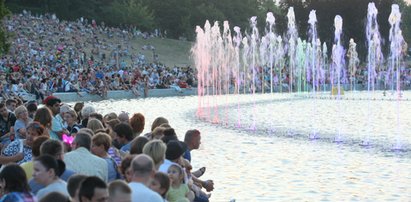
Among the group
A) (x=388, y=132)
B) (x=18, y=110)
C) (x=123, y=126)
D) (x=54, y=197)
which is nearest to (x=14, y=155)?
(x=123, y=126)

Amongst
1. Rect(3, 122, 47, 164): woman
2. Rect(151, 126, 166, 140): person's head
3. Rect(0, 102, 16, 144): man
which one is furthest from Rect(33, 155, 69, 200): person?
Rect(0, 102, 16, 144): man

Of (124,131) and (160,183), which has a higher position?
(124,131)

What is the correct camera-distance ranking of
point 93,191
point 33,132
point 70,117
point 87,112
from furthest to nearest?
point 87,112
point 70,117
point 33,132
point 93,191

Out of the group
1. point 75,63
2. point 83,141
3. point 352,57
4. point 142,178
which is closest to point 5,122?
point 83,141

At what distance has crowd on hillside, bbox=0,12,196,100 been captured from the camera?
48562 mm

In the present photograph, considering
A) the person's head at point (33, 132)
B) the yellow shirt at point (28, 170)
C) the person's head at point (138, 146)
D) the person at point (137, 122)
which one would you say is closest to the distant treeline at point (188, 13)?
the person at point (137, 122)

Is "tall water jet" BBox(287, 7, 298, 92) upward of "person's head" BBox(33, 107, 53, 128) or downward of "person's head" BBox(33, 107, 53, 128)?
upward

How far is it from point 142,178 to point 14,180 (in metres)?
1.01

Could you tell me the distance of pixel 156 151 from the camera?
920 cm

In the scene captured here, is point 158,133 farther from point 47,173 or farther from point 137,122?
point 47,173

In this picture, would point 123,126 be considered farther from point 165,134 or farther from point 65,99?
point 65,99

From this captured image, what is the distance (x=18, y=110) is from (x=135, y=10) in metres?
89.7

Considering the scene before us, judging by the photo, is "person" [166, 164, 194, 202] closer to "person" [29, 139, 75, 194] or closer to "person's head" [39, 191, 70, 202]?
"person" [29, 139, 75, 194]

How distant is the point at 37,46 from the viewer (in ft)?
238
